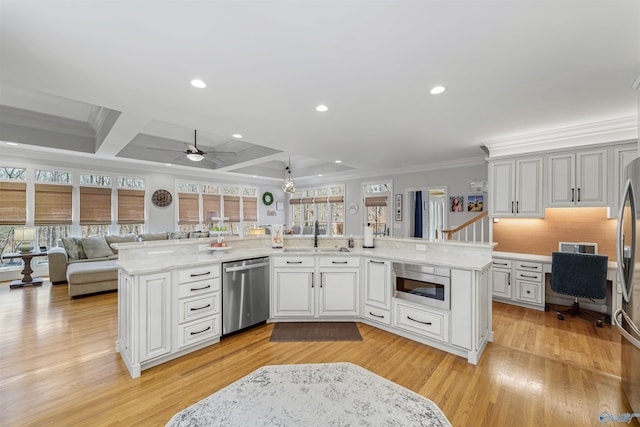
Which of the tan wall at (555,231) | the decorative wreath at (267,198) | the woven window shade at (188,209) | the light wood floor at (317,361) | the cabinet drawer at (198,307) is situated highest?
the decorative wreath at (267,198)

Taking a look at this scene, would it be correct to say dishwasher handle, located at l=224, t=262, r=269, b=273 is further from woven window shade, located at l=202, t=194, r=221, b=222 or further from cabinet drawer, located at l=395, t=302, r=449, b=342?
woven window shade, located at l=202, t=194, r=221, b=222

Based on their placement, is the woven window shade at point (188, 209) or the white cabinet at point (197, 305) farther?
the woven window shade at point (188, 209)

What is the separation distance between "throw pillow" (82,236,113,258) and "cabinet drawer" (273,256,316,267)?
466cm

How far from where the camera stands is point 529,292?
417cm

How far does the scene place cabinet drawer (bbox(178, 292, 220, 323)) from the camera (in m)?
2.67

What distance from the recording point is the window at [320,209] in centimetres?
881

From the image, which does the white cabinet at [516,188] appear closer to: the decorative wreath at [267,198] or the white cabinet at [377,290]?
the white cabinet at [377,290]

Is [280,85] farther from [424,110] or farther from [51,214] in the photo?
[51,214]

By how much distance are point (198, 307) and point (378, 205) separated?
5.72m

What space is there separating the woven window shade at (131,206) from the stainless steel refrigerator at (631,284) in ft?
27.9

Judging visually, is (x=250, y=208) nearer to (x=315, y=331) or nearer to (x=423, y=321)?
(x=315, y=331)

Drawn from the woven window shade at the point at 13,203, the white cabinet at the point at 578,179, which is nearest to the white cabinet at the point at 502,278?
the white cabinet at the point at 578,179

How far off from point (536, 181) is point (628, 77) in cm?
192

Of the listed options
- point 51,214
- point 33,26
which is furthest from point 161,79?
point 51,214
